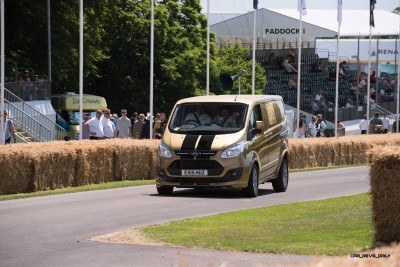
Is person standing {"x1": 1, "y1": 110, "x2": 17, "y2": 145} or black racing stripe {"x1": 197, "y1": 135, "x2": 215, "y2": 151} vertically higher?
black racing stripe {"x1": 197, "y1": 135, "x2": 215, "y2": 151}

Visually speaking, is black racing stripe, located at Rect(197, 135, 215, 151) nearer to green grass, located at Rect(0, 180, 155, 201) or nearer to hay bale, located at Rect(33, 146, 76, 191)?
green grass, located at Rect(0, 180, 155, 201)

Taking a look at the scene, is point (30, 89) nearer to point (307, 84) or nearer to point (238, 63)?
point (307, 84)

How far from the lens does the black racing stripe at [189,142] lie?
22.8 metres

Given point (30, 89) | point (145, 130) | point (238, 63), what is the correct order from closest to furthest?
point (145, 130) → point (30, 89) → point (238, 63)

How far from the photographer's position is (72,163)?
2591cm

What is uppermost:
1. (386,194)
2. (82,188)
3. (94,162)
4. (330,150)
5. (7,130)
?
(386,194)

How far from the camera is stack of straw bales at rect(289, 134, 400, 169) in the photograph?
38.9 m

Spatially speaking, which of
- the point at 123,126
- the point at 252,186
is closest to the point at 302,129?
the point at 123,126

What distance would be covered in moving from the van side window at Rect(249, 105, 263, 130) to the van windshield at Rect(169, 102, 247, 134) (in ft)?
0.64

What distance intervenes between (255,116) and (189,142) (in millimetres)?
1838

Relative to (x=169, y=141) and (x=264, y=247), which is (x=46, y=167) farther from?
(x=264, y=247)

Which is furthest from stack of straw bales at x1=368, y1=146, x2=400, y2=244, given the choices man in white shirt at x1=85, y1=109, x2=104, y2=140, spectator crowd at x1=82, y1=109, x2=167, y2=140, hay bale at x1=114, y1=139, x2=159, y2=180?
man in white shirt at x1=85, y1=109, x2=104, y2=140

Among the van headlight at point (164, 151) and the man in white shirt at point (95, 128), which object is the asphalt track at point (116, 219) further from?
the man in white shirt at point (95, 128)

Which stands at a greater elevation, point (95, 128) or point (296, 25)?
point (296, 25)
